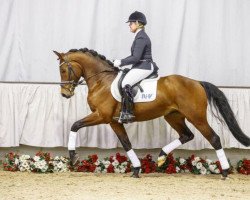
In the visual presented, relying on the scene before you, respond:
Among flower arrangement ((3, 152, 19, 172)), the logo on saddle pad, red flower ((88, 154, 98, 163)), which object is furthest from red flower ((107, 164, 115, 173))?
flower arrangement ((3, 152, 19, 172))

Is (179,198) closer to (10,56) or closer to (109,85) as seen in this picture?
(109,85)

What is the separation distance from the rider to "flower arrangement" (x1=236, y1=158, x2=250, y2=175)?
6.17ft

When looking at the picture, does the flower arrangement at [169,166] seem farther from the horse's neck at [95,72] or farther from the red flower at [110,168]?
the horse's neck at [95,72]

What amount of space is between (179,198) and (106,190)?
2.77 ft

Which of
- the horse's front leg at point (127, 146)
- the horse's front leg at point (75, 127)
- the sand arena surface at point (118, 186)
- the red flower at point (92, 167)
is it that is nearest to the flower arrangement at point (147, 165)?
the sand arena surface at point (118, 186)

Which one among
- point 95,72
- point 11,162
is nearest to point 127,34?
point 95,72

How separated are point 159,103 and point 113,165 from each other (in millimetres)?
1210

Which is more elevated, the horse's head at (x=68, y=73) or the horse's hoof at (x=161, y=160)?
the horse's head at (x=68, y=73)

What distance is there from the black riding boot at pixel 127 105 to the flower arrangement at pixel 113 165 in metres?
0.95

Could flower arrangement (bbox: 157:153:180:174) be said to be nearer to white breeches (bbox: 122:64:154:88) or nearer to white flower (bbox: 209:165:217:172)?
white flower (bbox: 209:165:217:172)

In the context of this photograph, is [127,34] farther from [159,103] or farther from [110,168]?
[110,168]

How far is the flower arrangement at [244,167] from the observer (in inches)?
247

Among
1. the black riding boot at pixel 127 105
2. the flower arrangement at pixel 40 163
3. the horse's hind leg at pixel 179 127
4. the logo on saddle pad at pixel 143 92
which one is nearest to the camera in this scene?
the black riding boot at pixel 127 105

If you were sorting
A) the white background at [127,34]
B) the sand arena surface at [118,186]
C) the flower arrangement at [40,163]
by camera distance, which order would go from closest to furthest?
1. the sand arena surface at [118,186]
2. the flower arrangement at [40,163]
3. the white background at [127,34]
